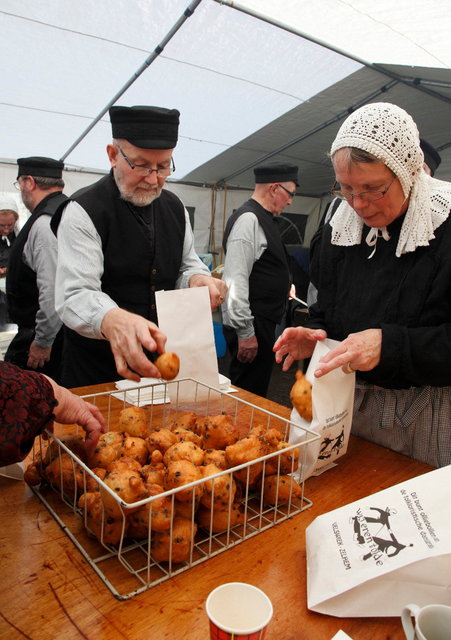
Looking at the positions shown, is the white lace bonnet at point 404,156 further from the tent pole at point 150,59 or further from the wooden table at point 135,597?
the tent pole at point 150,59

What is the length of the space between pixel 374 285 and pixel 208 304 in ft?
1.86

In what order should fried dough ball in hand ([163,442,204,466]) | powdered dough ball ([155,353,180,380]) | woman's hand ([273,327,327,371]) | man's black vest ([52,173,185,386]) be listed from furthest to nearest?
man's black vest ([52,173,185,386])
woman's hand ([273,327,327,371])
powdered dough ball ([155,353,180,380])
fried dough ball in hand ([163,442,204,466])

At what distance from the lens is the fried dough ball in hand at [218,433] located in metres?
1.19

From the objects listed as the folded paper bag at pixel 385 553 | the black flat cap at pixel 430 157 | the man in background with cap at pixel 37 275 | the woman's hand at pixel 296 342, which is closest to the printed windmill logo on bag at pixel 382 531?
the folded paper bag at pixel 385 553

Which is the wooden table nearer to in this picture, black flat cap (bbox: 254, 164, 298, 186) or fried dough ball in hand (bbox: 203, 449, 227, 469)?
fried dough ball in hand (bbox: 203, 449, 227, 469)

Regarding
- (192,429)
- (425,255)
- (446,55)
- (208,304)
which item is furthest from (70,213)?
(446,55)

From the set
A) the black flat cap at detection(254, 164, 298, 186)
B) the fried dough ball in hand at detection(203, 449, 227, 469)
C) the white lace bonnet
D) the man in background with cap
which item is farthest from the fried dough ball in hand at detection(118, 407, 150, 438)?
the black flat cap at detection(254, 164, 298, 186)

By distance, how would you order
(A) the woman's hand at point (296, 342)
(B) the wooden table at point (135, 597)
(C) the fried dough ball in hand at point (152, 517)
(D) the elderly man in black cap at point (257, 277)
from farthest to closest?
1. (D) the elderly man in black cap at point (257, 277)
2. (A) the woman's hand at point (296, 342)
3. (C) the fried dough ball in hand at point (152, 517)
4. (B) the wooden table at point (135, 597)

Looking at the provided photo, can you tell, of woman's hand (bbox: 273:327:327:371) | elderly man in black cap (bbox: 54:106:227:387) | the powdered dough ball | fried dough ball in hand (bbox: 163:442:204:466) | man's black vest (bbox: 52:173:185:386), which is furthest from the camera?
man's black vest (bbox: 52:173:185:386)

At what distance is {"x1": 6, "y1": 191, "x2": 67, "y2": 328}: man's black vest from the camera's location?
2939 millimetres

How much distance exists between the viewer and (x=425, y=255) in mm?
1428

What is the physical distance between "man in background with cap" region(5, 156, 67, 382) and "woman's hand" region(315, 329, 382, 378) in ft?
6.98

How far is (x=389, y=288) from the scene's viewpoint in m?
1.49

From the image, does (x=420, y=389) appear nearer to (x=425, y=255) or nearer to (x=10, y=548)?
(x=425, y=255)
